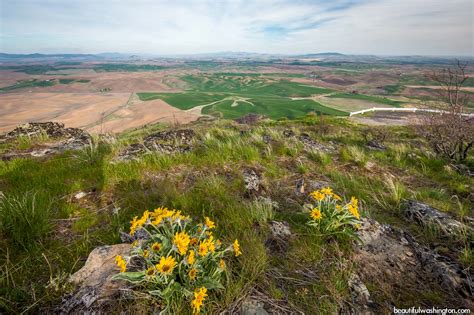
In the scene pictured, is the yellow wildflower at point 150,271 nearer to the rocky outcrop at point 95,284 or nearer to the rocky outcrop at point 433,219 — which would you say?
the rocky outcrop at point 95,284

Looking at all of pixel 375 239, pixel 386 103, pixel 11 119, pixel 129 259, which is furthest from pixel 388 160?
pixel 386 103

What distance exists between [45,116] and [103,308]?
76382 millimetres

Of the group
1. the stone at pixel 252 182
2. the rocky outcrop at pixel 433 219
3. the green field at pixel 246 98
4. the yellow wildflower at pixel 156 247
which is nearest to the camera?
the yellow wildflower at pixel 156 247

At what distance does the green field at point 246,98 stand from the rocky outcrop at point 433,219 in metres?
59.2

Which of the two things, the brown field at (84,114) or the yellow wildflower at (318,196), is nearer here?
the yellow wildflower at (318,196)

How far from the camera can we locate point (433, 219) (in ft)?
10.5

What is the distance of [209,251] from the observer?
2.01 metres

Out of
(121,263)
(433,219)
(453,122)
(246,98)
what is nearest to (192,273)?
(121,263)

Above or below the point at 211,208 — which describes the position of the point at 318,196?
above

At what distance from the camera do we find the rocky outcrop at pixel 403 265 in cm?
222

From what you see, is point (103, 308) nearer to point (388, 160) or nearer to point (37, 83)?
point (388, 160)

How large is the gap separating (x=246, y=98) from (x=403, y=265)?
9170 cm

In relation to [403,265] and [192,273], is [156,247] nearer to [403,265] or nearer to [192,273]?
[192,273]

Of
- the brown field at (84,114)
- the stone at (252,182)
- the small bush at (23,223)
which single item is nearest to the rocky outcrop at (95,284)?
the small bush at (23,223)
